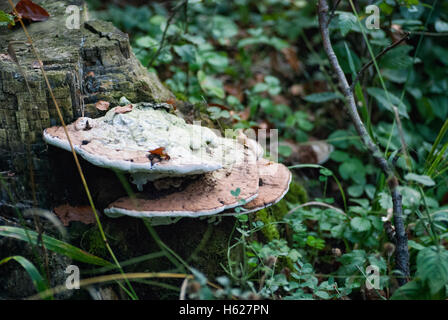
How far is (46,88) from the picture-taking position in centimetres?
215

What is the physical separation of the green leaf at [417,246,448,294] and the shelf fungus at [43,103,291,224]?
79 cm

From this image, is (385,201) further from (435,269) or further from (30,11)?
(30,11)

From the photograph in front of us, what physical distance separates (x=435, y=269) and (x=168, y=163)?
1345 mm

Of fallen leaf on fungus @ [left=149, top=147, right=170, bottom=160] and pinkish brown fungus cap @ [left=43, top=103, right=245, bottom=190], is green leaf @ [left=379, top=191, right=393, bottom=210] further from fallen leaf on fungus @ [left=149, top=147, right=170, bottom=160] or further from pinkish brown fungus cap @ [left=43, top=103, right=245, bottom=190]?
fallen leaf on fungus @ [left=149, top=147, right=170, bottom=160]

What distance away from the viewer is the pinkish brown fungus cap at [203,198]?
1.81 meters

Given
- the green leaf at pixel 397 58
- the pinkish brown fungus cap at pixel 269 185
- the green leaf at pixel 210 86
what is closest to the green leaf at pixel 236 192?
the pinkish brown fungus cap at pixel 269 185

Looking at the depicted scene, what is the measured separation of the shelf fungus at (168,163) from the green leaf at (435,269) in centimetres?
79

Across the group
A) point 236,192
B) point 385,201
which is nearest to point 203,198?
point 236,192

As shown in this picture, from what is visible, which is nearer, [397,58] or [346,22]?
[346,22]

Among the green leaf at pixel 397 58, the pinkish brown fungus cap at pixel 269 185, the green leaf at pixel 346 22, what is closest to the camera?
the pinkish brown fungus cap at pixel 269 185

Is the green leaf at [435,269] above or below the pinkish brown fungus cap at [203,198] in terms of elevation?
below

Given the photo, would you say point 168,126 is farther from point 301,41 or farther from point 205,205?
point 301,41

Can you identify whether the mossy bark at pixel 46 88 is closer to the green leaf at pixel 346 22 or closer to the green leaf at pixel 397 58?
the green leaf at pixel 346 22
